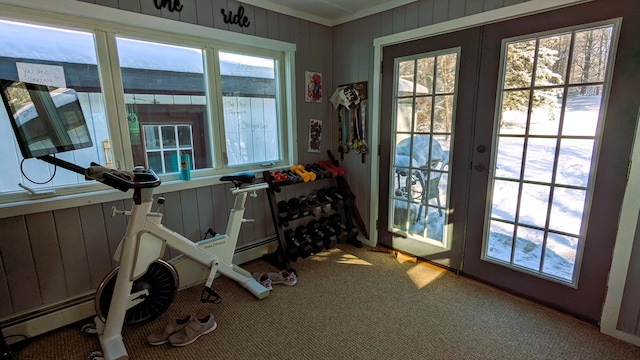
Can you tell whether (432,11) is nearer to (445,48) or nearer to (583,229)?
(445,48)

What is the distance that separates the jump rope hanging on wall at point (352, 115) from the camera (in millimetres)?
3070

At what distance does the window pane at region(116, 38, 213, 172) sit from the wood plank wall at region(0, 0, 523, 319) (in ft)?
0.85

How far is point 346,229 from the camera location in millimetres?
3221

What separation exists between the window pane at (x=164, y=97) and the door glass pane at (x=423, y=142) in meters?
1.77

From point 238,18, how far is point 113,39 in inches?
37.9

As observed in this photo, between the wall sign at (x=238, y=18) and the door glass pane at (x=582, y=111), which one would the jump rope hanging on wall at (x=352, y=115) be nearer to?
the wall sign at (x=238, y=18)

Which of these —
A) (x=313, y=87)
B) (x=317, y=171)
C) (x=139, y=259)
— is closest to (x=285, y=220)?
(x=317, y=171)

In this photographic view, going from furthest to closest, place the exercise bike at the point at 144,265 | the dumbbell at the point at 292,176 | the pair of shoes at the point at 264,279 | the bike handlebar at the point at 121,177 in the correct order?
the dumbbell at the point at 292,176 < the pair of shoes at the point at 264,279 < the exercise bike at the point at 144,265 < the bike handlebar at the point at 121,177

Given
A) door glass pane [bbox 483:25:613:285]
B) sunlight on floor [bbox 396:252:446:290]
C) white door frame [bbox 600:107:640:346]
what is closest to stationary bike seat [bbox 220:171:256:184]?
sunlight on floor [bbox 396:252:446:290]

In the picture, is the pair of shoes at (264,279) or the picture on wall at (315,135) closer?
the pair of shoes at (264,279)

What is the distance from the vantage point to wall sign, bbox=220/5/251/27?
97.8 inches

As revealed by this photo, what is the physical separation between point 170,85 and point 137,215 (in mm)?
1158

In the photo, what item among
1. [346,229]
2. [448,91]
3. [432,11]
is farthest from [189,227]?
[432,11]

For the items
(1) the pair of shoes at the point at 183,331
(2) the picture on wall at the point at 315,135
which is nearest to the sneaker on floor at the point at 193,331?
(1) the pair of shoes at the point at 183,331
